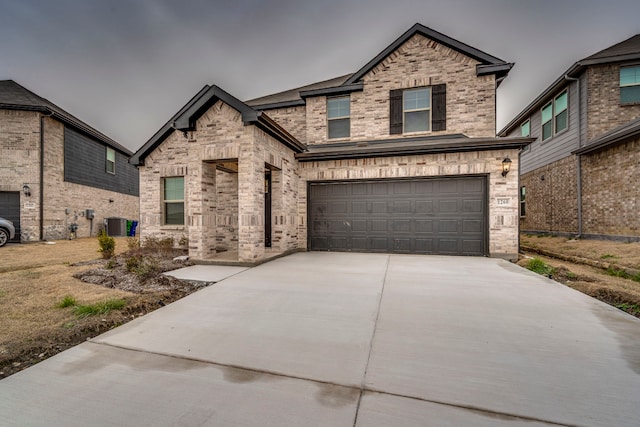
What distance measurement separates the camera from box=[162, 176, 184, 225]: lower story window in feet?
29.1

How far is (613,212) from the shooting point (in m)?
8.67

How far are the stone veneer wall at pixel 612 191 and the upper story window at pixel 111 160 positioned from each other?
82.8 feet

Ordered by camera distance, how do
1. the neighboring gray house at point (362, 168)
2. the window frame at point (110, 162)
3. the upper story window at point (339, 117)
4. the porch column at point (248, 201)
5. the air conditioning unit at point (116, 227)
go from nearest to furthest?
the porch column at point (248, 201) < the neighboring gray house at point (362, 168) < the upper story window at point (339, 117) < the air conditioning unit at point (116, 227) < the window frame at point (110, 162)

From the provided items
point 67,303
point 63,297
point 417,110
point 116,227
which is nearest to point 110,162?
point 116,227

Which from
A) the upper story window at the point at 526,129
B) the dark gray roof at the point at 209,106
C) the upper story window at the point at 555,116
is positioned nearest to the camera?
the dark gray roof at the point at 209,106

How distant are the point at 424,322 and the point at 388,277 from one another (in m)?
2.07

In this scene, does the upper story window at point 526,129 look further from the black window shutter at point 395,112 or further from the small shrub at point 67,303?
the small shrub at point 67,303

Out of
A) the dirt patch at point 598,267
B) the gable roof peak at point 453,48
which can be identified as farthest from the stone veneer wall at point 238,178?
the dirt patch at point 598,267

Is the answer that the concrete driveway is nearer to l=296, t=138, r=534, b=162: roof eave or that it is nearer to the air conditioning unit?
l=296, t=138, r=534, b=162: roof eave

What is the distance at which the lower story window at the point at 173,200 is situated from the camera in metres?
8.87

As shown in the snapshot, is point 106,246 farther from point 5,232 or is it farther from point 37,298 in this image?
point 5,232

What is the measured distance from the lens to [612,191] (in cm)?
879

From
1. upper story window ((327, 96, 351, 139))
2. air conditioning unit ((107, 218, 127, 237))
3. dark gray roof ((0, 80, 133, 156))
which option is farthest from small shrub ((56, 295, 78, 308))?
air conditioning unit ((107, 218, 127, 237))

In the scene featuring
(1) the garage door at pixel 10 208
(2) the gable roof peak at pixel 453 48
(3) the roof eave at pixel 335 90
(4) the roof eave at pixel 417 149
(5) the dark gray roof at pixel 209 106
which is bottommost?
(1) the garage door at pixel 10 208
